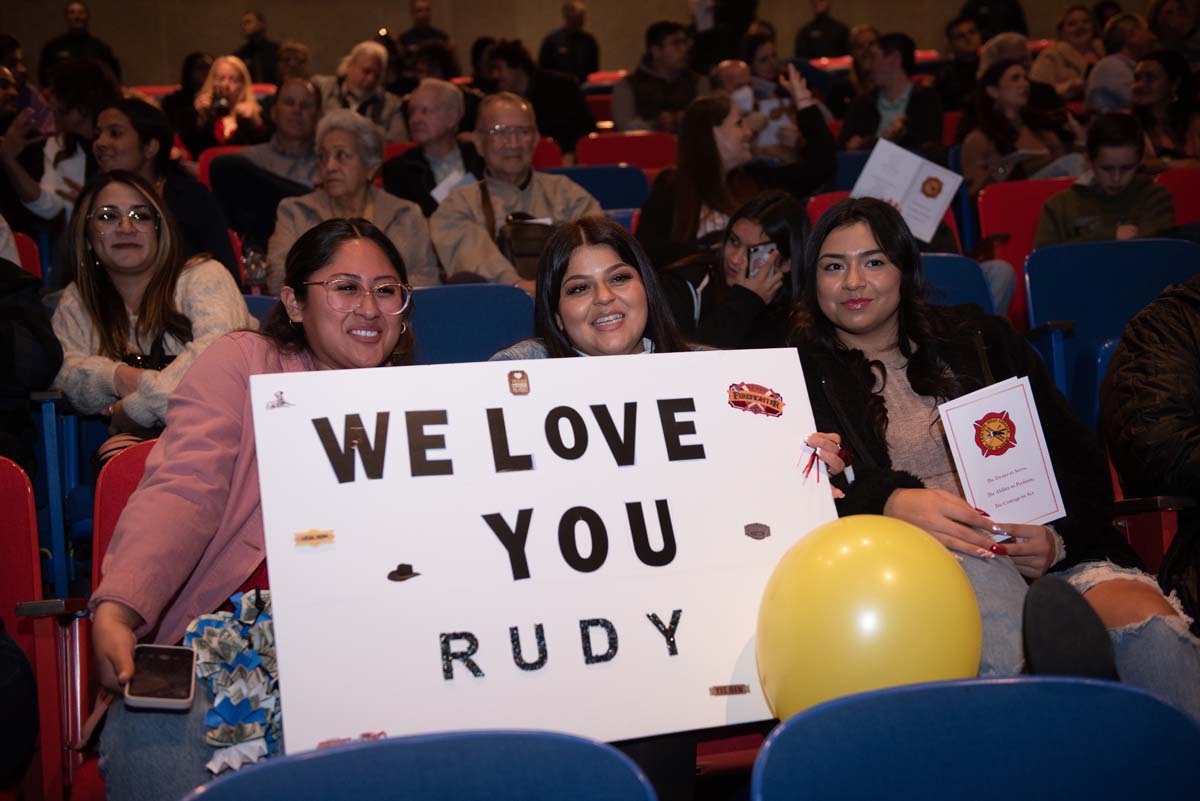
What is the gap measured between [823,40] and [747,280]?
8.84 meters

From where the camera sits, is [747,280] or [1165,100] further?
[1165,100]

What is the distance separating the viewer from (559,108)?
26.4 feet

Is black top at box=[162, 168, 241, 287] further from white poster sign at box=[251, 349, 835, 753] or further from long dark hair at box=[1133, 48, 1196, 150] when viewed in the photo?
long dark hair at box=[1133, 48, 1196, 150]

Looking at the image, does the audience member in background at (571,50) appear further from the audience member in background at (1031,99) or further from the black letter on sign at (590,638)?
the black letter on sign at (590,638)

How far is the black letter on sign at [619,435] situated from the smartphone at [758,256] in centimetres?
166

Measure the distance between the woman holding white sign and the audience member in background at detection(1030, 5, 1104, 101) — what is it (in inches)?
257

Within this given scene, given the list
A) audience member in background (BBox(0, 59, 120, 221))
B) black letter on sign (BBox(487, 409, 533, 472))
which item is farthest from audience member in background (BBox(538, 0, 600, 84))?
black letter on sign (BBox(487, 409, 533, 472))

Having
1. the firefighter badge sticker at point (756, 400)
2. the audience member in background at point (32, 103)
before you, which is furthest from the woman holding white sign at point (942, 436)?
the audience member in background at point (32, 103)

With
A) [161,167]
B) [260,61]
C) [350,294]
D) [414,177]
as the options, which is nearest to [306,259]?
[350,294]

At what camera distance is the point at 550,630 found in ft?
6.23

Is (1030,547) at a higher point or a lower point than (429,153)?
lower

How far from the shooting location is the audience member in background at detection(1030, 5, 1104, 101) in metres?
8.86

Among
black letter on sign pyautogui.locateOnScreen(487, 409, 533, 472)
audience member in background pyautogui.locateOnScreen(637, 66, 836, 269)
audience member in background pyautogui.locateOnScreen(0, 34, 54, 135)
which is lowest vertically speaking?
black letter on sign pyautogui.locateOnScreen(487, 409, 533, 472)

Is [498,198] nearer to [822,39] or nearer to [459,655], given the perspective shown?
[459,655]
